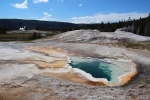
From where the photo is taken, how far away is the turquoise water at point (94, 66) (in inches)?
987

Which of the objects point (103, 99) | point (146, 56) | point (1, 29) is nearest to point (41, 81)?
point (103, 99)

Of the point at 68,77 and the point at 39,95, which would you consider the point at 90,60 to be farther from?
the point at 39,95

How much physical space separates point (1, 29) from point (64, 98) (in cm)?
10283

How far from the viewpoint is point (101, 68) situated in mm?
28031

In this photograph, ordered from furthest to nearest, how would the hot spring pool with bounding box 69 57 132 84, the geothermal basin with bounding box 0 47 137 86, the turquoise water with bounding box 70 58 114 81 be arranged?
the turquoise water with bounding box 70 58 114 81, the hot spring pool with bounding box 69 57 132 84, the geothermal basin with bounding box 0 47 137 86

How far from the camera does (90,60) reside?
31.8 m

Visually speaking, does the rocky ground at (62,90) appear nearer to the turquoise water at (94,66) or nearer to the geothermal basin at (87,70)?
the geothermal basin at (87,70)

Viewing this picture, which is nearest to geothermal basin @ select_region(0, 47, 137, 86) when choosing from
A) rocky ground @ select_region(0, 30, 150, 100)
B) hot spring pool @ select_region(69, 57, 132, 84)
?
hot spring pool @ select_region(69, 57, 132, 84)

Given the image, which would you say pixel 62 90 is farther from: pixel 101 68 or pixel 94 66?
pixel 94 66

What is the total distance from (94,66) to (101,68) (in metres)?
1.23

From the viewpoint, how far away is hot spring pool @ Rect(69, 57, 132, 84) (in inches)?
930

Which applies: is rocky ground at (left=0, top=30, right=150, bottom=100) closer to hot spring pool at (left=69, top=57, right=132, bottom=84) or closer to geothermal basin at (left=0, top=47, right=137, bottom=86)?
geothermal basin at (left=0, top=47, right=137, bottom=86)

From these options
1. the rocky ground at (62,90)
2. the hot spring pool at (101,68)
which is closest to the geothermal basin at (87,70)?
the hot spring pool at (101,68)

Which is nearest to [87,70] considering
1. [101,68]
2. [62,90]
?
[101,68]
